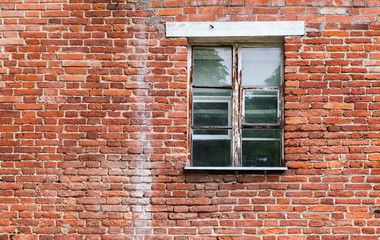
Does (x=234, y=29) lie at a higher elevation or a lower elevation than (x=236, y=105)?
higher

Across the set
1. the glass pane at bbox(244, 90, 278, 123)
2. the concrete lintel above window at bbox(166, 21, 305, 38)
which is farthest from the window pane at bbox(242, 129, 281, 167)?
the concrete lintel above window at bbox(166, 21, 305, 38)

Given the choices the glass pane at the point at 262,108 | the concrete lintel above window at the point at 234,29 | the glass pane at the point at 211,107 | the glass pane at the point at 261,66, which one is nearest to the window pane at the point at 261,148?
the glass pane at the point at 262,108

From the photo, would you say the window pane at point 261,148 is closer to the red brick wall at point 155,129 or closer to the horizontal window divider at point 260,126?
the horizontal window divider at point 260,126

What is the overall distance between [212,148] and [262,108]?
0.74 m

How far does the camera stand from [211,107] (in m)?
3.63

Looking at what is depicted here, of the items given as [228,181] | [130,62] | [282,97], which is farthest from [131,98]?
[282,97]

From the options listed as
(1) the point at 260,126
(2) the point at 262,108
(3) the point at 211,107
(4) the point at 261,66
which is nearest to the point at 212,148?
(3) the point at 211,107

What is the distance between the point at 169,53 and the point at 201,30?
44cm

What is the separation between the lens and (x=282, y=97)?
141 inches

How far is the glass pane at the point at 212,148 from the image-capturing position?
3.57m

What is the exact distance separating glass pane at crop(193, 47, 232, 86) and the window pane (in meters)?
0.69

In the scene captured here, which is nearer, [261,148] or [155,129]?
[155,129]

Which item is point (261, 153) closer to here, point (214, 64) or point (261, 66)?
point (261, 66)

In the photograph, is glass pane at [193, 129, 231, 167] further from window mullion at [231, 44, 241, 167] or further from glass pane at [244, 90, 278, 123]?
glass pane at [244, 90, 278, 123]
